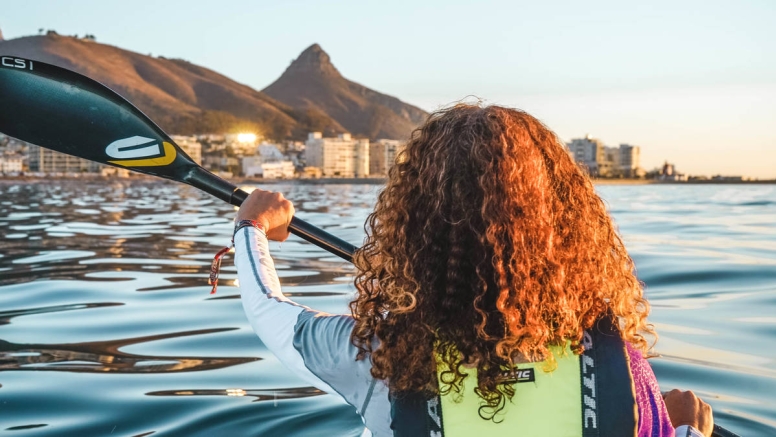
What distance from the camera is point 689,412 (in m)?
2.31

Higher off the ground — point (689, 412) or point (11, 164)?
point (689, 412)

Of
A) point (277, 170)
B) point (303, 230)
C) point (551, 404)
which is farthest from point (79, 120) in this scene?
point (277, 170)

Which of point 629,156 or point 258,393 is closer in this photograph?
point 258,393

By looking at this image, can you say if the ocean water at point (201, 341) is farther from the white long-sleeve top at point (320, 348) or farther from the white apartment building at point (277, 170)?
the white apartment building at point (277, 170)

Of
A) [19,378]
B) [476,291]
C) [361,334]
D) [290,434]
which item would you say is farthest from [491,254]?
[19,378]

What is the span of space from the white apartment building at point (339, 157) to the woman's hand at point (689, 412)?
14777cm

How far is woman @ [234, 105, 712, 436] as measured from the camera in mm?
1909

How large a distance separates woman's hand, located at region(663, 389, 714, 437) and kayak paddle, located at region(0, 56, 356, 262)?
4.58 feet

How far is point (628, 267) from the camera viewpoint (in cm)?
228

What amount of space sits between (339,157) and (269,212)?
505 ft

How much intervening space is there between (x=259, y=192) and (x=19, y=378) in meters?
3.04

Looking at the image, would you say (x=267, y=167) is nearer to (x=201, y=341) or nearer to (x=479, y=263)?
(x=201, y=341)

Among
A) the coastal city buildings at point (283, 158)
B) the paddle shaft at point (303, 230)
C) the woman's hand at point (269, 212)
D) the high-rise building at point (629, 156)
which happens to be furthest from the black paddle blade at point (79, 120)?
the high-rise building at point (629, 156)

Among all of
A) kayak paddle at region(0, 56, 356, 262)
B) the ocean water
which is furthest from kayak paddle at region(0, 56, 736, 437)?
the ocean water
